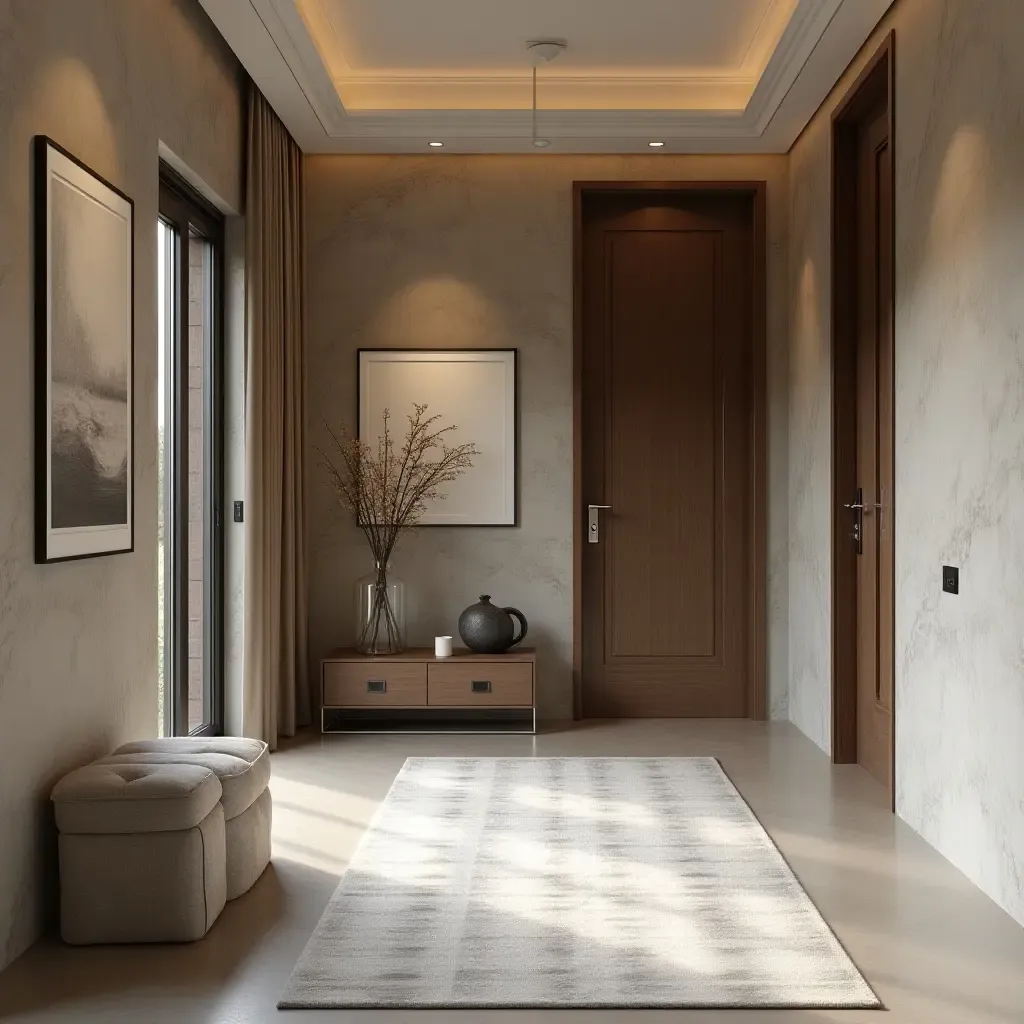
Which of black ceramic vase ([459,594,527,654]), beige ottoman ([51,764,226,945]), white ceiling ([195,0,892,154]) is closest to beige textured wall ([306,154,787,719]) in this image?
white ceiling ([195,0,892,154])

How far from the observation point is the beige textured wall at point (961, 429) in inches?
121

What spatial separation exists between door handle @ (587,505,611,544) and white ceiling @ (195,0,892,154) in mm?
1742

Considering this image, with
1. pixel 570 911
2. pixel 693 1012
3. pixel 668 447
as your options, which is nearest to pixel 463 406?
pixel 668 447

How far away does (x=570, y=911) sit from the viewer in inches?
118

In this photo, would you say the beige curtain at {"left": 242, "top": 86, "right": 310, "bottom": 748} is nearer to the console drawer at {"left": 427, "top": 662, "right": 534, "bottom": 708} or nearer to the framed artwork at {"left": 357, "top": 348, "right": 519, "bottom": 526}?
the framed artwork at {"left": 357, "top": 348, "right": 519, "bottom": 526}

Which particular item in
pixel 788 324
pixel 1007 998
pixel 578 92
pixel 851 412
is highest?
pixel 578 92

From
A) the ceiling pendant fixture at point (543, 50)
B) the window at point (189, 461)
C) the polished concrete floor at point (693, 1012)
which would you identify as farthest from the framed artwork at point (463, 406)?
the polished concrete floor at point (693, 1012)

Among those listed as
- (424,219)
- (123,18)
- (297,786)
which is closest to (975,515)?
(297,786)

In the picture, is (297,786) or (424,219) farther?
(424,219)

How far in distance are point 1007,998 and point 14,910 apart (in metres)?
2.24

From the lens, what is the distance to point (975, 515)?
130 inches

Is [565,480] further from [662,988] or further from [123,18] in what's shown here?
[662,988]

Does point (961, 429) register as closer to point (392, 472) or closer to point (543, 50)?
point (543, 50)

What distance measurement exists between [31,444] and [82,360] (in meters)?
0.36
